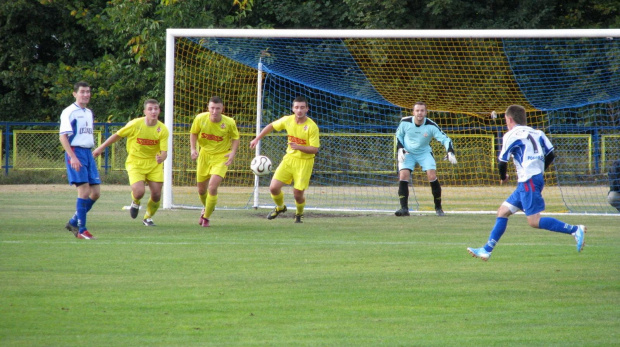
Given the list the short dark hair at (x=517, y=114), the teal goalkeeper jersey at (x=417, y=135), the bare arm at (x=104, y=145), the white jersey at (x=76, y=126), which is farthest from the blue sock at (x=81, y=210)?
the teal goalkeeper jersey at (x=417, y=135)

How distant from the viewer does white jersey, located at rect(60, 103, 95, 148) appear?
9734 millimetres

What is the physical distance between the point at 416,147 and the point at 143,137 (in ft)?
15.8

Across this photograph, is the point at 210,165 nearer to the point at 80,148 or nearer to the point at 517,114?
the point at 80,148

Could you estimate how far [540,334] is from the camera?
5.16 metres

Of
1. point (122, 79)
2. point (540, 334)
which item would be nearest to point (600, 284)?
point (540, 334)

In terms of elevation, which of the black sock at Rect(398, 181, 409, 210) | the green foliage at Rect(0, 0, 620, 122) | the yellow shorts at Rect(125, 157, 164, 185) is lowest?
the black sock at Rect(398, 181, 409, 210)

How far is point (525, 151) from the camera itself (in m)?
8.15

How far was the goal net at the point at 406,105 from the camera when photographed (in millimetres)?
19344

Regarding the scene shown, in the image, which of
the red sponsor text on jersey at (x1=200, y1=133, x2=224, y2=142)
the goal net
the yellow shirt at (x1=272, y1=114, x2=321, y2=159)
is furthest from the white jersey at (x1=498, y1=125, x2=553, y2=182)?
the goal net

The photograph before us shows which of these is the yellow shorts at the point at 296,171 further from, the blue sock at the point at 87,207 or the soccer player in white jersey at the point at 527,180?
the soccer player in white jersey at the point at 527,180

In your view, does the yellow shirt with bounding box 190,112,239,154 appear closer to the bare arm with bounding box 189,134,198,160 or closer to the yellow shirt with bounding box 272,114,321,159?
the bare arm with bounding box 189,134,198,160

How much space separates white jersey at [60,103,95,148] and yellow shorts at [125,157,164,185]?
1.64 metres

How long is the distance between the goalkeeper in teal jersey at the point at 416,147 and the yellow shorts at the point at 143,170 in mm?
4345

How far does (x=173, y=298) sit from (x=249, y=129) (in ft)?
53.6
